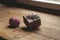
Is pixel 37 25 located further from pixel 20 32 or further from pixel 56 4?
pixel 56 4

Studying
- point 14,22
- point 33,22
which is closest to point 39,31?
point 33,22

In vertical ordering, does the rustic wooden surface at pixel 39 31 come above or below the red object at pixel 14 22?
below

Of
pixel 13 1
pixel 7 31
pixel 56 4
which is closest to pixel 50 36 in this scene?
pixel 7 31

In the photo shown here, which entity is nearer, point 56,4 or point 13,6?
point 56,4

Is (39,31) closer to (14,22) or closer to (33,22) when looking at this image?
(33,22)

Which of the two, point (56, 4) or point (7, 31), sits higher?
point (56, 4)

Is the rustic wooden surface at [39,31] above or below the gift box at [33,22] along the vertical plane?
below

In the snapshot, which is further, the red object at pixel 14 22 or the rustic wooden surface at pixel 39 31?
the red object at pixel 14 22

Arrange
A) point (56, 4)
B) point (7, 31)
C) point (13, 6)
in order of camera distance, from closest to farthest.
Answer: point (7, 31)
point (56, 4)
point (13, 6)

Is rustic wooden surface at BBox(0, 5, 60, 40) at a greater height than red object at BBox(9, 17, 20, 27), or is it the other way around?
red object at BBox(9, 17, 20, 27)

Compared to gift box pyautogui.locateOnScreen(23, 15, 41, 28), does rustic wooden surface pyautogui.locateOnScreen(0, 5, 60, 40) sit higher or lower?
lower

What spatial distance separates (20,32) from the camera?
1060 mm

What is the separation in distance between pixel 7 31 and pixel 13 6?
0.66 metres

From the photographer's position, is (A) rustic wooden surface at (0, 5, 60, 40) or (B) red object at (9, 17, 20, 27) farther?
(B) red object at (9, 17, 20, 27)
